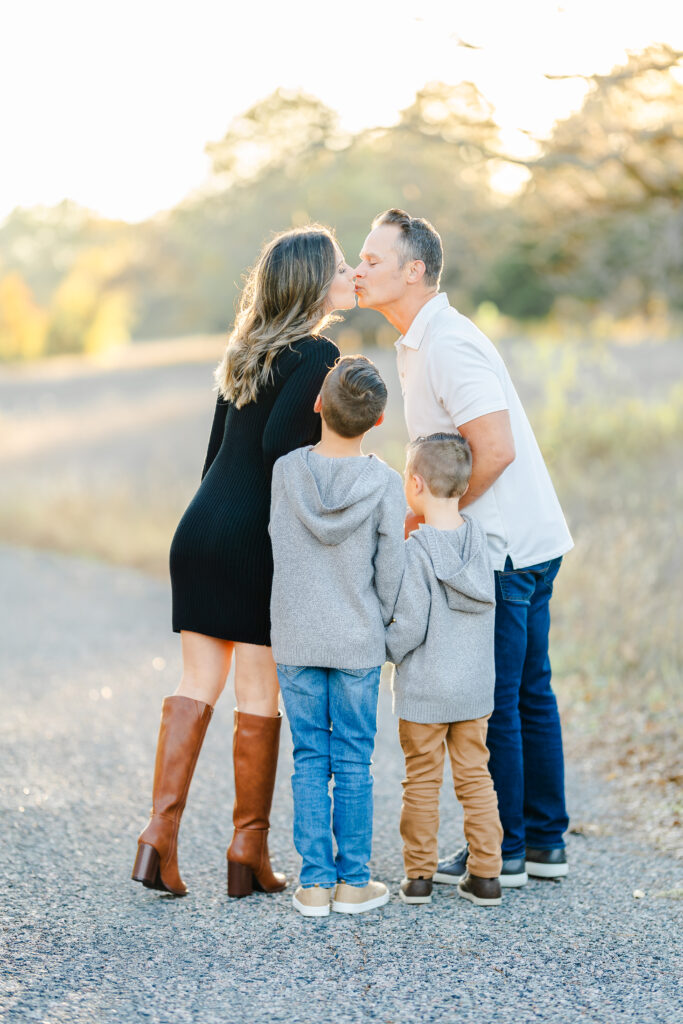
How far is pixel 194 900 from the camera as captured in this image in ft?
11.1

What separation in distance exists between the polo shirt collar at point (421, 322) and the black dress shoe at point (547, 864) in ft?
5.55

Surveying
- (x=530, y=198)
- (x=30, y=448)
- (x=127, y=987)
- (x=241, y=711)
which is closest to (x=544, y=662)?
(x=241, y=711)

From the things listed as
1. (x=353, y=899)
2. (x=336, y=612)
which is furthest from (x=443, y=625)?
(x=353, y=899)

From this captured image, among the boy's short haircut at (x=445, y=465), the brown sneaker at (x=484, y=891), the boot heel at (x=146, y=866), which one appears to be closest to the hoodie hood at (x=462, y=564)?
the boy's short haircut at (x=445, y=465)

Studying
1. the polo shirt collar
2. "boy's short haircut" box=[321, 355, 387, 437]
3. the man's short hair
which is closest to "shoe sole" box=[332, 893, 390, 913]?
"boy's short haircut" box=[321, 355, 387, 437]

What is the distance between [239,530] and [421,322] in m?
0.84

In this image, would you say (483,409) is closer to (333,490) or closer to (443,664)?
(333,490)

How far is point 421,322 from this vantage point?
3424mm

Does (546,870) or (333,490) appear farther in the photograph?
(546,870)

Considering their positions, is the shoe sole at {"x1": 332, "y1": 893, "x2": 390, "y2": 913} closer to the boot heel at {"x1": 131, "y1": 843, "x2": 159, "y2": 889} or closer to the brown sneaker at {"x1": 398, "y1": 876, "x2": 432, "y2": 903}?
the brown sneaker at {"x1": 398, "y1": 876, "x2": 432, "y2": 903}

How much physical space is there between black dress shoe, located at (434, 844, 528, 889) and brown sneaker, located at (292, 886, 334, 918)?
0.47 meters

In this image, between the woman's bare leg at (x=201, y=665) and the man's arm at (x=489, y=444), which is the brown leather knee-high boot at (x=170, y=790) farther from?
the man's arm at (x=489, y=444)

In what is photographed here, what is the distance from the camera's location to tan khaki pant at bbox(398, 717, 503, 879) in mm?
3342

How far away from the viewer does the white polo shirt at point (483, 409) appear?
10.9ft
